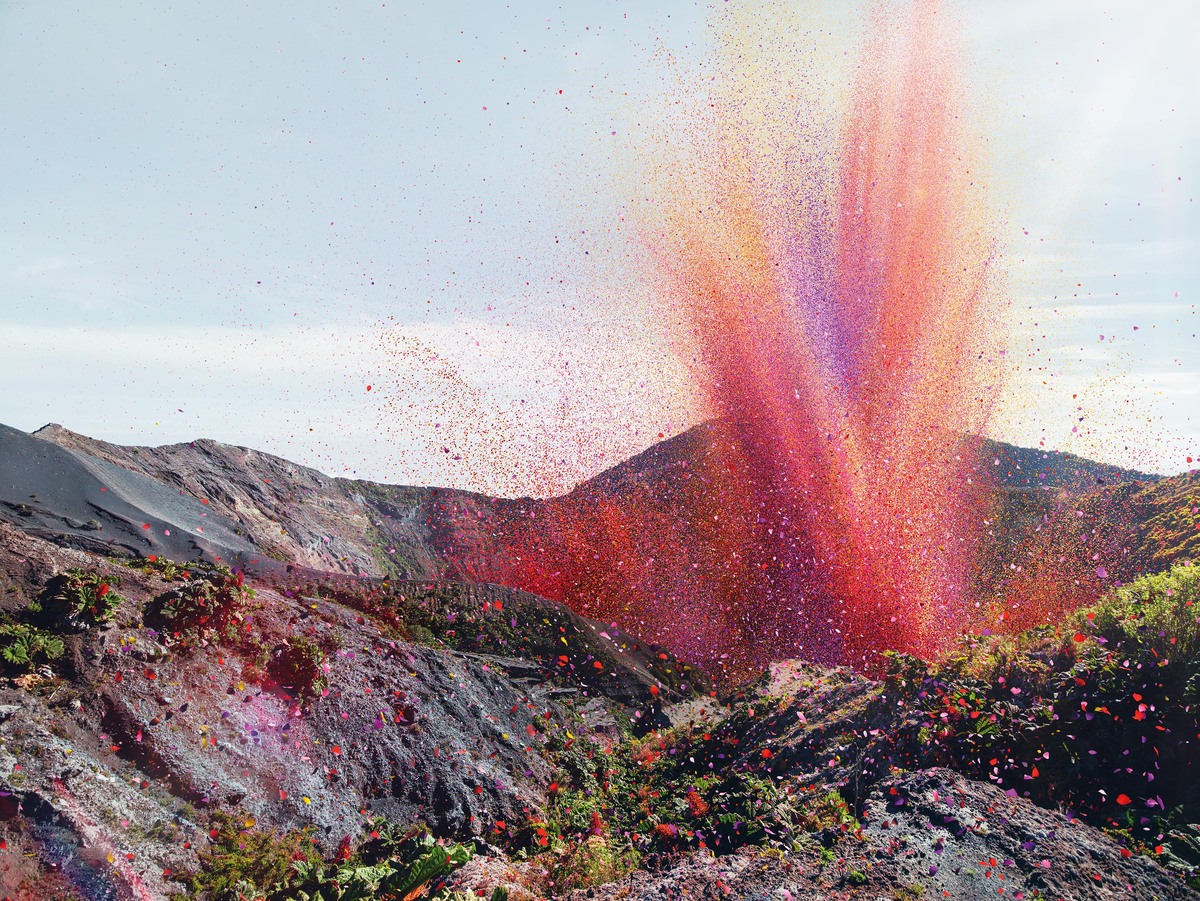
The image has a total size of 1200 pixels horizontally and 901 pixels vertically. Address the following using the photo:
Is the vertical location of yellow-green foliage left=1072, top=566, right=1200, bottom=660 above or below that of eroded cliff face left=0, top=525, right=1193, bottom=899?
above

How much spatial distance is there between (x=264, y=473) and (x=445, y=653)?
19605 millimetres

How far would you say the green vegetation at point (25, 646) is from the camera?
8539 millimetres

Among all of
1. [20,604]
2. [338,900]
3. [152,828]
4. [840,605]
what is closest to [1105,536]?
[840,605]

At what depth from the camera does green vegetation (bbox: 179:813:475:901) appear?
24.1 feet

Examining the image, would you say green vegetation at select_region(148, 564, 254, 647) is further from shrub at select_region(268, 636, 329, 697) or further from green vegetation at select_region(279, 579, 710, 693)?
green vegetation at select_region(279, 579, 710, 693)

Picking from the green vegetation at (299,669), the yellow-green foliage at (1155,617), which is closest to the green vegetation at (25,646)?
the green vegetation at (299,669)

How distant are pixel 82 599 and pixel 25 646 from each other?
2.78 feet

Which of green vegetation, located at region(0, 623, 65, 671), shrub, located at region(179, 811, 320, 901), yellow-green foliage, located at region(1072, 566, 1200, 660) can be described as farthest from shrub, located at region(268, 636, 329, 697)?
yellow-green foliage, located at region(1072, 566, 1200, 660)

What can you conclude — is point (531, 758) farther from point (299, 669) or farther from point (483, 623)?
point (483, 623)

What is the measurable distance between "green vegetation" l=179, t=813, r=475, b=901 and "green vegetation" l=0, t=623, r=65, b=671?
2951 millimetres

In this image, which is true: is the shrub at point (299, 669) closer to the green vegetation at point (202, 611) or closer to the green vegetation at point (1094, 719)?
the green vegetation at point (202, 611)

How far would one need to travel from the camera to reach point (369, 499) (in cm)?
3397

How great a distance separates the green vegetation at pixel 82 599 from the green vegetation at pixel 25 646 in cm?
36

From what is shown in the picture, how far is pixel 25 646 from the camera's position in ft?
28.6
